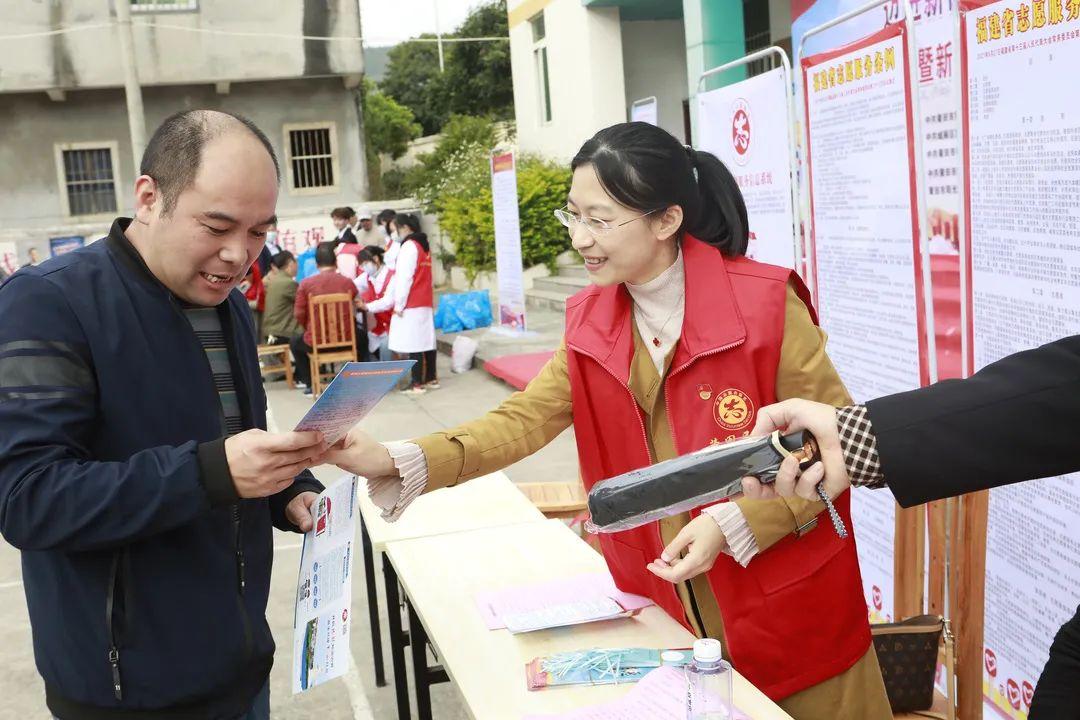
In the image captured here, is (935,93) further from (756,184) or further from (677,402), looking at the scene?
(677,402)

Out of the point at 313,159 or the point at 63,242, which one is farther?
the point at 313,159

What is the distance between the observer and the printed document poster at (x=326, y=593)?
1814 mm

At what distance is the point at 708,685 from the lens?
1699 mm

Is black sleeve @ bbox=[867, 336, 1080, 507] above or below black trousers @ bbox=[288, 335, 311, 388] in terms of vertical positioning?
above

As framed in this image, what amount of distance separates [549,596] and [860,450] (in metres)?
1.26

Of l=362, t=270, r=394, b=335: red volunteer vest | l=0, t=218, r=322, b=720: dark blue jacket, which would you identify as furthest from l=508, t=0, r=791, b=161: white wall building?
l=0, t=218, r=322, b=720: dark blue jacket

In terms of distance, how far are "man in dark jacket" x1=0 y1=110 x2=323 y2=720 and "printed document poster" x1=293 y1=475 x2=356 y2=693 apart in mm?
88

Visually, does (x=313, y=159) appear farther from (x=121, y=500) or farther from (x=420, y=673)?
(x=121, y=500)

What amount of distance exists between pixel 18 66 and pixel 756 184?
1886 cm

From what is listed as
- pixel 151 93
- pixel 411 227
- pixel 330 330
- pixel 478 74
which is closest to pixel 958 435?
pixel 411 227

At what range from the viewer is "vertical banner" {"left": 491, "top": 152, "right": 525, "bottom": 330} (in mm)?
11406

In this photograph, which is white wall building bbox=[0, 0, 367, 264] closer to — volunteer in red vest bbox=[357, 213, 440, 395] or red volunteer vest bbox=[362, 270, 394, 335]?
red volunteer vest bbox=[362, 270, 394, 335]

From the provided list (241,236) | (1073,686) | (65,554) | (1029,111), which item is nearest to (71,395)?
(65,554)

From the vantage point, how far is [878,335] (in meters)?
3.35
